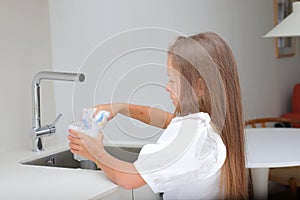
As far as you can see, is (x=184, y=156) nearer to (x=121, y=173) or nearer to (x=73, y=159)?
(x=121, y=173)

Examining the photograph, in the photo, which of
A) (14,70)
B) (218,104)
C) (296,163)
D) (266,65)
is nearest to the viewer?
(218,104)

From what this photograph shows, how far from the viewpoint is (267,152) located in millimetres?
2057

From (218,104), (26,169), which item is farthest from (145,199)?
(218,104)

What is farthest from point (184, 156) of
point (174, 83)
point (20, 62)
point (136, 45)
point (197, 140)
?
point (20, 62)

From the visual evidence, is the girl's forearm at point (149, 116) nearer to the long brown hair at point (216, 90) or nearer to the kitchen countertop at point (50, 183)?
the kitchen countertop at point (50, 183)

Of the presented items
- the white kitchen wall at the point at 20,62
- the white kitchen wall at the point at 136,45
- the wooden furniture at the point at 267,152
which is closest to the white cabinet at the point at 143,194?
the white kitchen wall at the point at 136,45

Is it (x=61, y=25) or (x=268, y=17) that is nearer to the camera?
(x=61, y=25)

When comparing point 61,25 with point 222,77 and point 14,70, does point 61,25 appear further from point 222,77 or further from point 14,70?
point 222,77

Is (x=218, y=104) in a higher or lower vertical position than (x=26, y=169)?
higher

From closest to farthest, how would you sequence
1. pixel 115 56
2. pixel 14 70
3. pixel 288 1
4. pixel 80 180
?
pixel 80 180
pixel 115 56
pixel 14 70
pixel 288 1

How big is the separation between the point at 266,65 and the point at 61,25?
2.29 m

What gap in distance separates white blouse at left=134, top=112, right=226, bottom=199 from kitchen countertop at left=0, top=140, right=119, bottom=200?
173 mm

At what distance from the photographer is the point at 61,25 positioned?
221cm

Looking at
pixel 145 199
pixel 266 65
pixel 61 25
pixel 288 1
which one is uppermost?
pixel 288 1
